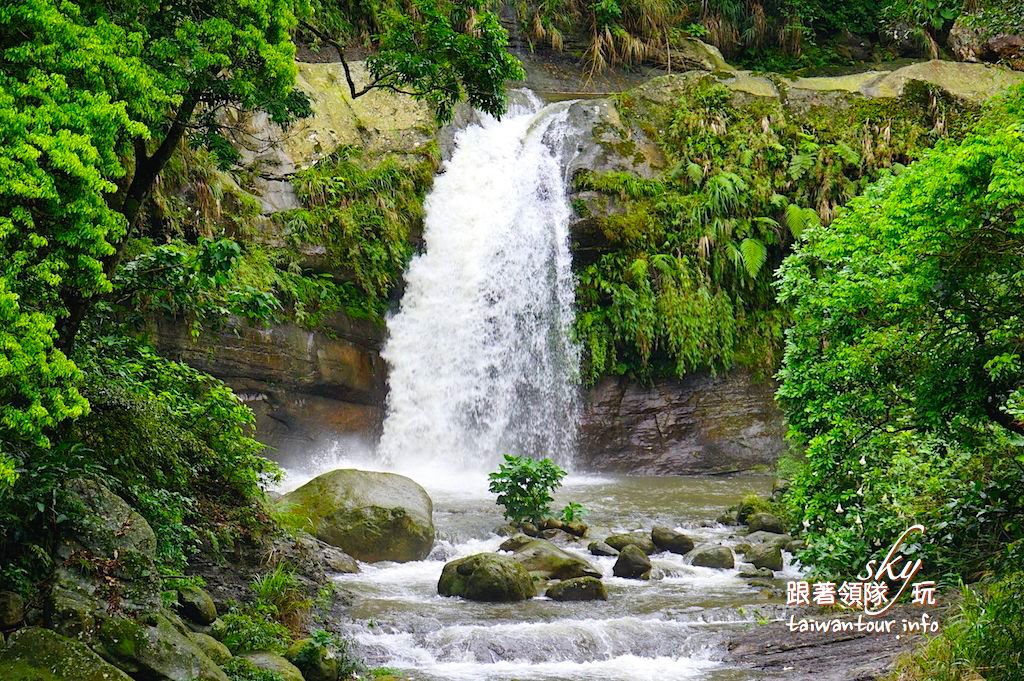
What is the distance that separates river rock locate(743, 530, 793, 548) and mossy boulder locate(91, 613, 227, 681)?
24.3 feet

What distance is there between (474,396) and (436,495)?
375cm

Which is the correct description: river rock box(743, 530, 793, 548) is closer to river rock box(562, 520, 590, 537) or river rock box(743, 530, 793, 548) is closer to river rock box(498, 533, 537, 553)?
river rock box(562, 520, 590, 537)

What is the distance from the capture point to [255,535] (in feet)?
24.7

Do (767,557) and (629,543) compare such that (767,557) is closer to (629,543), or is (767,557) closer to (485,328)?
(629,543)

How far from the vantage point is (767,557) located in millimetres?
10125

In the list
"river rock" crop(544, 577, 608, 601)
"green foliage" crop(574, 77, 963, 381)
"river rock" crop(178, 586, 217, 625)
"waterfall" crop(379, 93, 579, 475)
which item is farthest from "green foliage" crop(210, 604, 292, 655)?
"green foliage" crop(574, 77, 963, 381)

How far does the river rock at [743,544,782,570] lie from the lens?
10086mm

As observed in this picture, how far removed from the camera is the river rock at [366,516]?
Result: 10.0m

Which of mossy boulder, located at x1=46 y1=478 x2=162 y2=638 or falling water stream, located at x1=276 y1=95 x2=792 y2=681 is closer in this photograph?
mossy boulder, located at x1=46 y1=478 x2=162 y2=638

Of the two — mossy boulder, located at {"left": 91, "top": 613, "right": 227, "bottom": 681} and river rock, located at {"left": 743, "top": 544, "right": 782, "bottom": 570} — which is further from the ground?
mossy boulder, located at {"left": 91, "top": 613, "right": 227, "bottom": 681}

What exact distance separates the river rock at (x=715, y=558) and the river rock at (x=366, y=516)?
3269mm

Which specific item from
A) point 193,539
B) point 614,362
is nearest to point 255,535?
point 193,539

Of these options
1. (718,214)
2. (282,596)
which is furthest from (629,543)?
(718,214)

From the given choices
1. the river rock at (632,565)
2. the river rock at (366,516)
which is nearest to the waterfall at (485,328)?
the river rock at (366,516)
